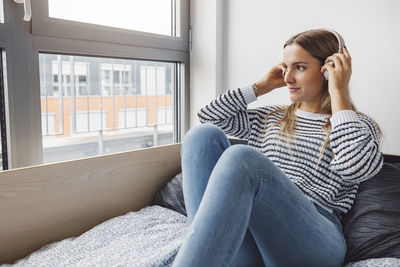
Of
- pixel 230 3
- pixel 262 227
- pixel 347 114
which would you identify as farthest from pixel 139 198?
pixel 230 3

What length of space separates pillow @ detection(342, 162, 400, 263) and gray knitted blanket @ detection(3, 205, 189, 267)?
0.51m

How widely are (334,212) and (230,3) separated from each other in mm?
1161

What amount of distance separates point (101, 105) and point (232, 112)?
73 cm

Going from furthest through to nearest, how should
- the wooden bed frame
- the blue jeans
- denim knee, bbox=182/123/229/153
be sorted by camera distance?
the wooden bed frame
denim knee, bbox=182/123/229/153
the blue jeans

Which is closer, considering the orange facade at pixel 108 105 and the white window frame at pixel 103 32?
the white window frame at pixel 103 32

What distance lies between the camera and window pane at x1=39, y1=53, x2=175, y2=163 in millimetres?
1447

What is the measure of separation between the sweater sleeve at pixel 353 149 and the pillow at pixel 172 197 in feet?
1.95

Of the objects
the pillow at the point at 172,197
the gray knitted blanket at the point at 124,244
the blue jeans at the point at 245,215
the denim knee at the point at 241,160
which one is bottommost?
the gray knitted blanket at the point at 124,244

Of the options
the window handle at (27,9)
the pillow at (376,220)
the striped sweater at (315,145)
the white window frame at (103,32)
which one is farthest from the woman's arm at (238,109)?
the window handle at (27,9)

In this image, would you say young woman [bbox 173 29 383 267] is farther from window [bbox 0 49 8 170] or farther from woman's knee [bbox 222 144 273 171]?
window [bbox 0 49 8 170]

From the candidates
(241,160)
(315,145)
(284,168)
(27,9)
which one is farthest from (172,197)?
(27,9)

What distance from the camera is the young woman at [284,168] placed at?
0.70 metres

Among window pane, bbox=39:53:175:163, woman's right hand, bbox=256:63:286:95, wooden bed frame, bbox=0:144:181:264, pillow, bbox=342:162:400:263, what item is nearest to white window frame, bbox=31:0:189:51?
window pane, bbox=39:53:175:163

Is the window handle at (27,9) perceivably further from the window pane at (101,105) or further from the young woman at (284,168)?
the young woman at (284,168)
